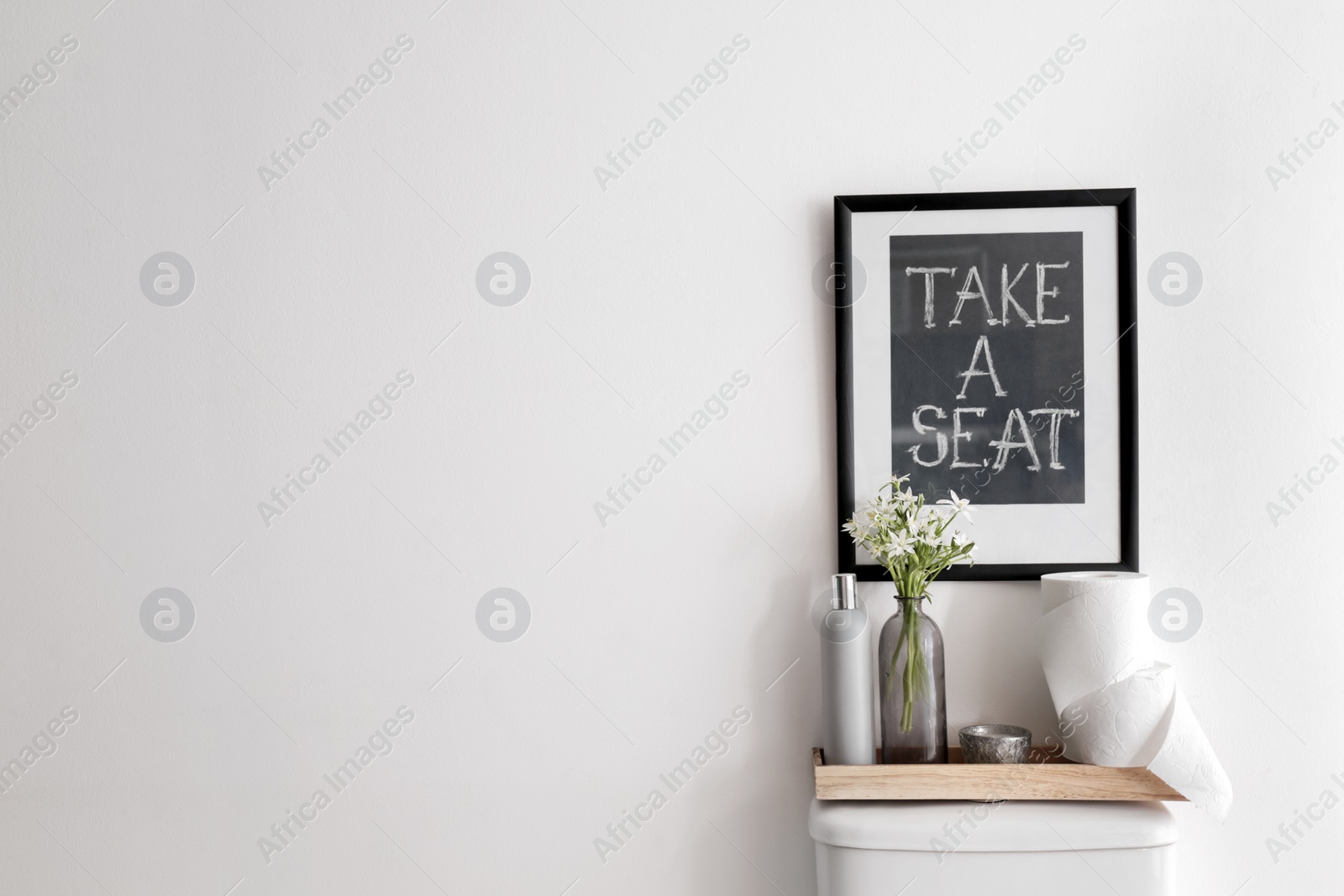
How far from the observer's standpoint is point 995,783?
3.26 feet

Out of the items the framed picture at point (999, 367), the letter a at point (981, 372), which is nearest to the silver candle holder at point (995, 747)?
the framed picture at point (999, 367)

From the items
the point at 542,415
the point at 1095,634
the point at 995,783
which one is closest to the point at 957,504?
the point at 1095,634

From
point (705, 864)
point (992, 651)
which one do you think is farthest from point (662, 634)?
point (992, 651)

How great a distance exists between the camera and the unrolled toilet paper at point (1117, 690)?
0.98 metres

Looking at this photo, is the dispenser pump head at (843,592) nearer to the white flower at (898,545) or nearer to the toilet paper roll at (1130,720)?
the white flower at (898,545)

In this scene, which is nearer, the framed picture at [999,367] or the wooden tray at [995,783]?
the wooden tray at [995,783]

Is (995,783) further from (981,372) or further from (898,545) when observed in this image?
(981,372)

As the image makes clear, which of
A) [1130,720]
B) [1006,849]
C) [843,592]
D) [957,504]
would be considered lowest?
[1006,849]

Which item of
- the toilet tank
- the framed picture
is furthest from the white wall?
the toilet tank

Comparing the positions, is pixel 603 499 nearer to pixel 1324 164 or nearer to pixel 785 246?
pixel 785 246

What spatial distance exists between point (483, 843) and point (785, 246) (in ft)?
2.69

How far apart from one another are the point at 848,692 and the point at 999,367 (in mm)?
424

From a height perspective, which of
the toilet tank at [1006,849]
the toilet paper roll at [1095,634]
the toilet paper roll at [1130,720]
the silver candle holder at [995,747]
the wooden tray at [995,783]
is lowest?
the toilet tank at [1006,849]

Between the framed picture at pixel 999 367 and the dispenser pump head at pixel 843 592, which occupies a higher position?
the framed picture at pixel 999 367
